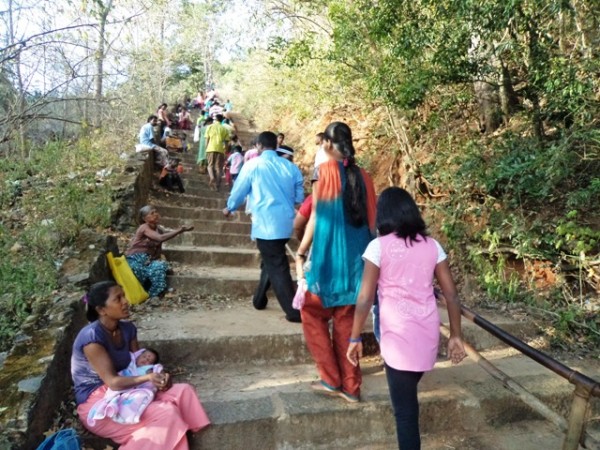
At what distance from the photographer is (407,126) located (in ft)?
23.6

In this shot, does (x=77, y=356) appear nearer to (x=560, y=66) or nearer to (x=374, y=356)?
(x=374, y=356)

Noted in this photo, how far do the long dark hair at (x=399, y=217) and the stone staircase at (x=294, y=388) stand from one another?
1.29 metres

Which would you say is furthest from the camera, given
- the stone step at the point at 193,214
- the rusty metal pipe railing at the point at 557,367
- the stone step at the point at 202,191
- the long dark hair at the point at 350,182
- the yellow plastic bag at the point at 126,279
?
the stone step at the point at 202,191

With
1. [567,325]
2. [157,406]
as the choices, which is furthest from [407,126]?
[157,406]

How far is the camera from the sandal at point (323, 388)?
295cm

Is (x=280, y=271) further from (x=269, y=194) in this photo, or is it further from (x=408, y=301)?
(x=408, y=301)

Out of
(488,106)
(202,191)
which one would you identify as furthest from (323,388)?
(202,191)

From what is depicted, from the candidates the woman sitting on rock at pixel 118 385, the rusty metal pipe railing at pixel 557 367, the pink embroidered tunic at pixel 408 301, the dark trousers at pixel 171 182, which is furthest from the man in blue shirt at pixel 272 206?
the dark trousers at pixel 171 182

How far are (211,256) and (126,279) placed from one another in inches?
60.4

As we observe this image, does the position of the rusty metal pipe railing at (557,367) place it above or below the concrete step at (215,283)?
above

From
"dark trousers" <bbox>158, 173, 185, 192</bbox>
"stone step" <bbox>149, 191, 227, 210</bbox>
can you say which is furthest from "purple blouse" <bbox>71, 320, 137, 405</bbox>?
"dark trousers" <bbox>158, 173, 185, 192</bbox>

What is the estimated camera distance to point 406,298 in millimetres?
2186

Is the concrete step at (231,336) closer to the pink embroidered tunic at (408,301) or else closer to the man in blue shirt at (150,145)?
the pink embroidered tunic at (408,301)

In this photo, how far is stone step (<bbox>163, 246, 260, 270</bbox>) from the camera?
5.40 m
